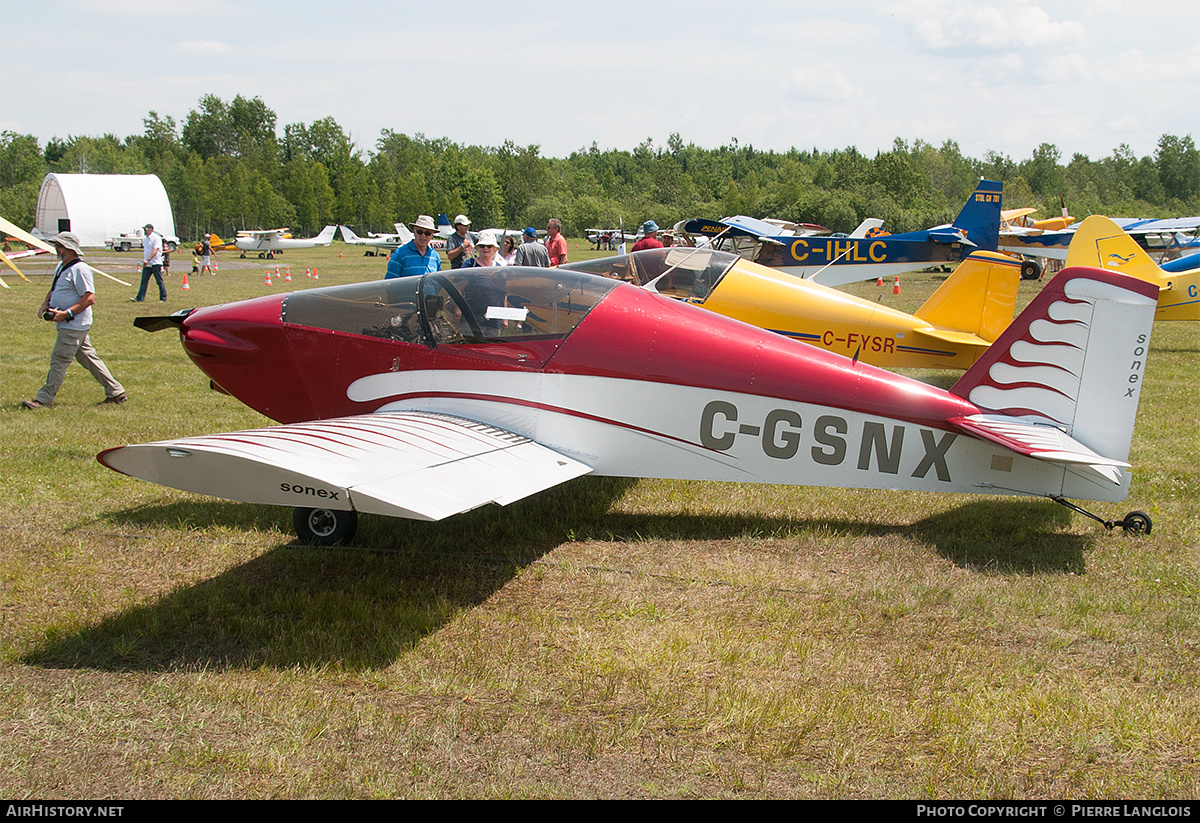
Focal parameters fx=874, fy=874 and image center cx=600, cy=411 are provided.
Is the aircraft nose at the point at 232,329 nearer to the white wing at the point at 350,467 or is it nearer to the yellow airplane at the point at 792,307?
the white wing at the point at 350,467

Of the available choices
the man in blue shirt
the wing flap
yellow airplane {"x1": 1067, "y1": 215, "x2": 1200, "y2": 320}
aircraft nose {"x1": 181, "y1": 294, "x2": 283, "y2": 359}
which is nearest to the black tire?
the wing flap

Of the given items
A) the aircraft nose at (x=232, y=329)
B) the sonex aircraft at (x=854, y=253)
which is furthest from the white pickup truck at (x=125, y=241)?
the aircraft nose at (x=232, y=329)

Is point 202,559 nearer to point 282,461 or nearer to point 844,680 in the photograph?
point 282,461

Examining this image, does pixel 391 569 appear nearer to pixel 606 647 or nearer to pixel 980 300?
pixel 606 647

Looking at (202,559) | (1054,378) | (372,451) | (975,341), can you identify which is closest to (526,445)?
(372,451)

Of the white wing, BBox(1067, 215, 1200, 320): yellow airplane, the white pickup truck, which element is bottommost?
the white pickup truck

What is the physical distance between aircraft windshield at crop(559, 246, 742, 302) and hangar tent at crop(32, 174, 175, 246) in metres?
54.1

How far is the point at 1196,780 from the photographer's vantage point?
9.42ft

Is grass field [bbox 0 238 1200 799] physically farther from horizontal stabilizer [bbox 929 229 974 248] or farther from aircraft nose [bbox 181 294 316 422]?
horizontal stabilizer [bbox 929 229 974 248]

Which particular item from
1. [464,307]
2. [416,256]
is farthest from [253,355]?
[416,256]

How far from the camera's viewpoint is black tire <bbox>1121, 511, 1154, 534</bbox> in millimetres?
5172

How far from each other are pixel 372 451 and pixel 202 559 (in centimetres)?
147

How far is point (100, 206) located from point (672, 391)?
203 ft

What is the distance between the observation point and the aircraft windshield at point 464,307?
516 cm
